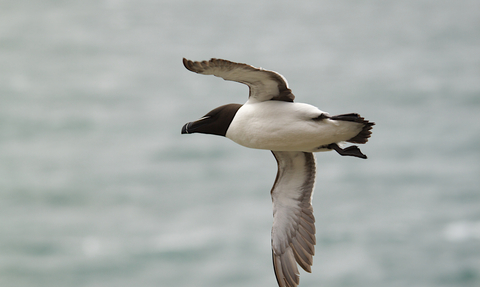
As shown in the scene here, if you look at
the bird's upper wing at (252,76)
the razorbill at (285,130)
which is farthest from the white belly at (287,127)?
the bird's upper wing at (252,76)

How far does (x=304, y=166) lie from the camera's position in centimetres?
1070

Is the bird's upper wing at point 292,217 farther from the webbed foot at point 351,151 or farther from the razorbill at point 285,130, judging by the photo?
the webbed foot at point 351,151

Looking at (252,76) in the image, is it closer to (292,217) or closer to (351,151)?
(351,151)

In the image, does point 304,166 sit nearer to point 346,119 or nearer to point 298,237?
point 298,237

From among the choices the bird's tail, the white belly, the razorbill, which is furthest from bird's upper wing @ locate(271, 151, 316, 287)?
the bird's tail

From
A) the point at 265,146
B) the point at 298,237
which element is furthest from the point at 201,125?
the point at 298,237

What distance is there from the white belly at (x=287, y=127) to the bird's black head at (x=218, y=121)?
0.28 metres

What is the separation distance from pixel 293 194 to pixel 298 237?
0.77 metres

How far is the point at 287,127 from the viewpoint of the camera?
9.12 metres

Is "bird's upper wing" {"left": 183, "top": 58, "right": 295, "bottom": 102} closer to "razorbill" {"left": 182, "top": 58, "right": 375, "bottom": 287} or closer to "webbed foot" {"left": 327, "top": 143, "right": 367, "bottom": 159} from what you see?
"razorbill" {"left": 182, "top": 58, "right": 375, "bottom": 287}

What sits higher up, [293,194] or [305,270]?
[293,194]

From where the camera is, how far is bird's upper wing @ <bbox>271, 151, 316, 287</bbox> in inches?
414

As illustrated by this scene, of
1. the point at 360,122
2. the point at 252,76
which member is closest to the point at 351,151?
the point at 360,122

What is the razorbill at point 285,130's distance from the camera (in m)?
8.88
